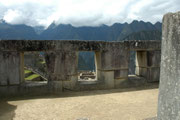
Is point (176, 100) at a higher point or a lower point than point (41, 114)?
higher

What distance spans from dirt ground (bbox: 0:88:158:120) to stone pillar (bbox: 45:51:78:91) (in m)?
0.75

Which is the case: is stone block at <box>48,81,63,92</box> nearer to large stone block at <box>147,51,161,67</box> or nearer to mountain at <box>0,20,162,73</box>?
large stone block at <box>147,51,161,67</box>

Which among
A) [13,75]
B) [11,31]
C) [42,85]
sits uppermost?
[11,31]

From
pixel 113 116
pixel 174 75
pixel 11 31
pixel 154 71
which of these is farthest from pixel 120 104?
pixel 11 31

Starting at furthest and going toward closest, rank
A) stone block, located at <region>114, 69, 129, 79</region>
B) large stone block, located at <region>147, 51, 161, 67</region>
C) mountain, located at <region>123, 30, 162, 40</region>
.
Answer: mountain, located at <region>123, 30, 162, 40</region> < large stone block, located at <region>147, 51, 161, 67</region> < stone block, located at <region>114, 69, 129, 79</region>

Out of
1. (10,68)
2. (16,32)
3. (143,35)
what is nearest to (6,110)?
(10,68)

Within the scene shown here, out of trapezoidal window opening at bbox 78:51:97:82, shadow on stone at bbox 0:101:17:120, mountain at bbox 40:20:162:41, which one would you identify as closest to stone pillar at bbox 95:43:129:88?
trapezoidal window opening at bbox 78:51:97:82

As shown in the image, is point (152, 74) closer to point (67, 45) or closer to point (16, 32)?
point (67, 45)

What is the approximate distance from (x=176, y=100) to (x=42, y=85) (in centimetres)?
600

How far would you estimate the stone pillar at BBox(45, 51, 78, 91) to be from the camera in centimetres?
702

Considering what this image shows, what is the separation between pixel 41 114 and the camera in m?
4.56

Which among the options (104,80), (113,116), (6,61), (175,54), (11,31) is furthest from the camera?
(11,31)

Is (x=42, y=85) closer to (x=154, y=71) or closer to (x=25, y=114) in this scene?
(x=25, y=114)

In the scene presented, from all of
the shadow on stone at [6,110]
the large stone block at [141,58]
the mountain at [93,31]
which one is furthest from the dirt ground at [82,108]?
the mountain at [93,31]
